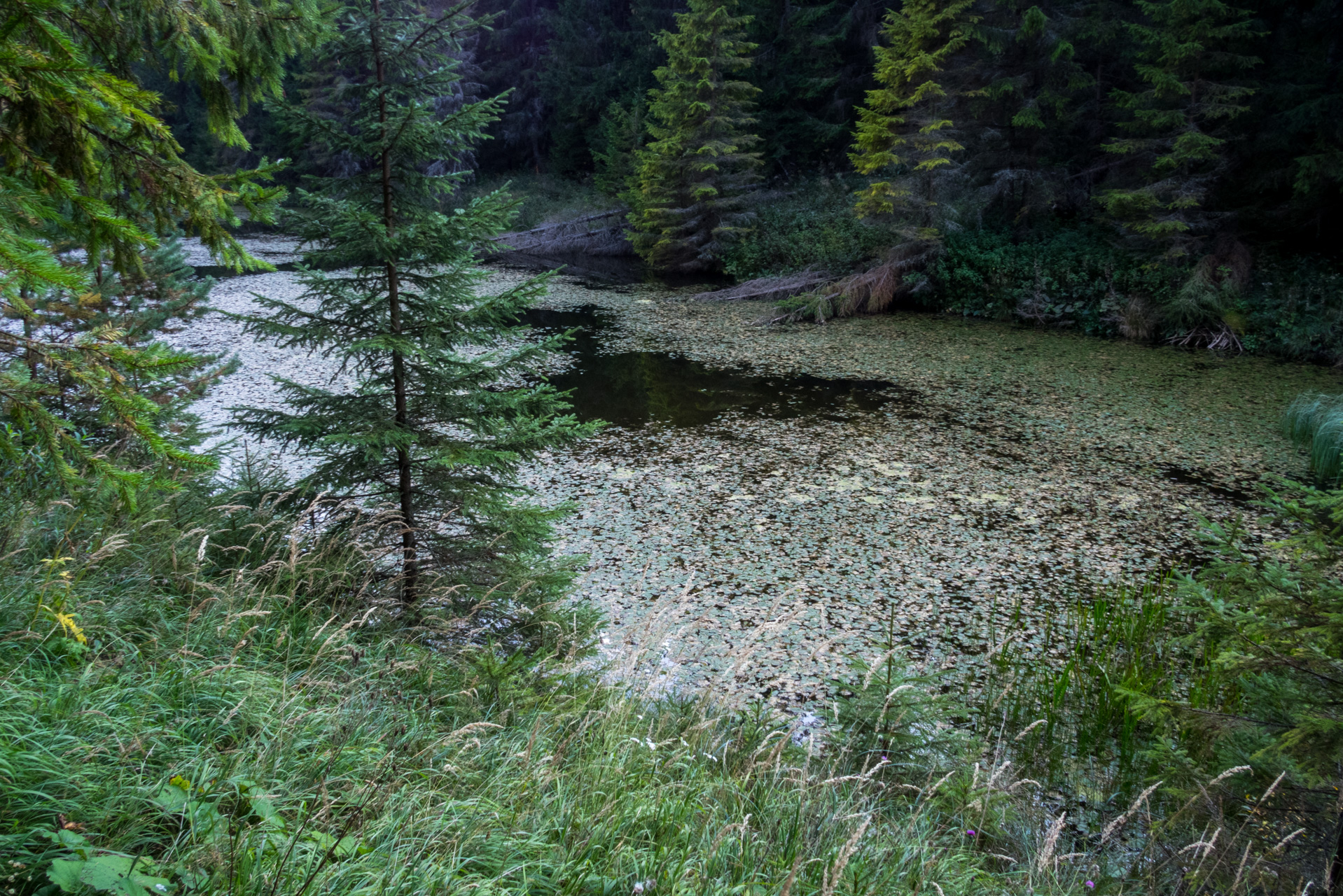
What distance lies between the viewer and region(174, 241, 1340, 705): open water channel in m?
3.63

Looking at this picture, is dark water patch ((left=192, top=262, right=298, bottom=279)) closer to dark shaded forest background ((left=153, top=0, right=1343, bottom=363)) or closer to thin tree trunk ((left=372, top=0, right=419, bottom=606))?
dark shaded forest background ((left=153, top=0, right=1343, bottom=363))

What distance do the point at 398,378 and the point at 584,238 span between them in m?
17.4

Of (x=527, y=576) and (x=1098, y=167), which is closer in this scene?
(x=527, y=576)

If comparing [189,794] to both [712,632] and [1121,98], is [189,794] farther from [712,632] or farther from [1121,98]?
[1121,98]

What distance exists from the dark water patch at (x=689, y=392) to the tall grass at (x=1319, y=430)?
10.4ft

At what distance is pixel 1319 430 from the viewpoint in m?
5.49

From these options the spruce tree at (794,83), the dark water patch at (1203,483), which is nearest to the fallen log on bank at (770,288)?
the spruce tree at (794,83)

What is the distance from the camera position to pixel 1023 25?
10758 millimetres

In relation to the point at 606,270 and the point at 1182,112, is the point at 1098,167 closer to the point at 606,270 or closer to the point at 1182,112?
the point at 1182,112

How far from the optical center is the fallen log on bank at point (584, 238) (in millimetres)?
19438

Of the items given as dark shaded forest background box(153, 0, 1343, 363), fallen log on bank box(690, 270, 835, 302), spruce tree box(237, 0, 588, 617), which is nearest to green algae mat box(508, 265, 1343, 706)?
spruce tree box(237, 0, 588, 617)

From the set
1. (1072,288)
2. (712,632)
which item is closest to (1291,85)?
(1072,288)

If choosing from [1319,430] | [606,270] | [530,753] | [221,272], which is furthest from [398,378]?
[221,272]

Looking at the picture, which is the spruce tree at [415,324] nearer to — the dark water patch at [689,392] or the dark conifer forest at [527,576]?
the dark conifer forest at [527,576]
